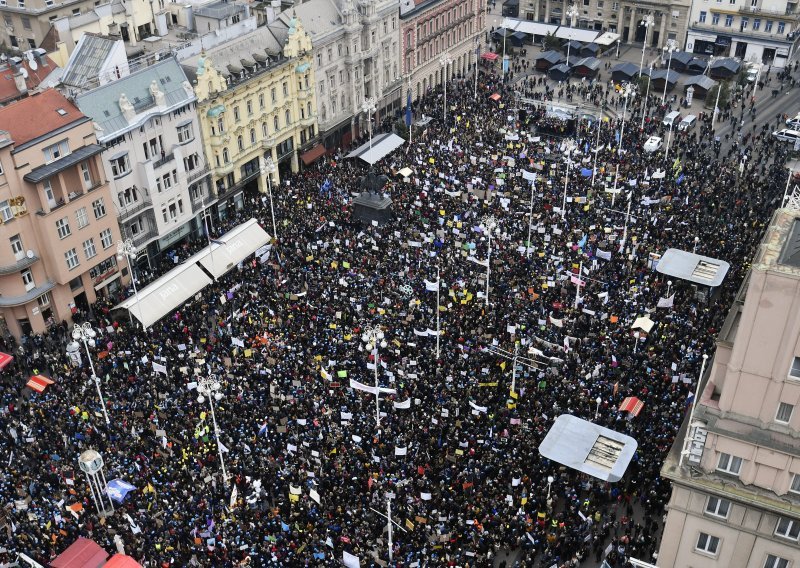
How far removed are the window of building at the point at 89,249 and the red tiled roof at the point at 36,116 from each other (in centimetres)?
860

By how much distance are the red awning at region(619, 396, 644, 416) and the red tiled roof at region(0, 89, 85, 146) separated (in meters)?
41.3

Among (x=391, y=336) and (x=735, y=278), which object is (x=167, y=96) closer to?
(x=391, y=336)

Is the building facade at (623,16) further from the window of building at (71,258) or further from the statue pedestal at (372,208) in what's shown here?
the window of building at (71,258)

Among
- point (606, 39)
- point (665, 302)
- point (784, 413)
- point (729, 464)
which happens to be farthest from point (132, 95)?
point (606, 39)

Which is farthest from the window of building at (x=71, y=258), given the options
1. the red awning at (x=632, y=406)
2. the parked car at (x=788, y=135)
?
the parked car at (x=788, y=135)

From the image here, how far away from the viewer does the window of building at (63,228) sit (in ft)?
192

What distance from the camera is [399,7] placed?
89875 millimetres

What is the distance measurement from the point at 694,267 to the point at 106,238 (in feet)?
144


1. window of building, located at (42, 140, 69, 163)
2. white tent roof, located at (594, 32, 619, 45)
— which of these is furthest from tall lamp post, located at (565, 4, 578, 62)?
window of building, located at (42, 140, 69, 163)

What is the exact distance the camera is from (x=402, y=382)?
5178 cm

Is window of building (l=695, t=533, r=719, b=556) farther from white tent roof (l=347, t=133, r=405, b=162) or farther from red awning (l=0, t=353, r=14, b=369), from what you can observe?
white tent roof (l=347, t=133, r=405, b=162)

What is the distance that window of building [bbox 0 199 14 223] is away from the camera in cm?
5509

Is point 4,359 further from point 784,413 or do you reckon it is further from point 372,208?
point 784,413

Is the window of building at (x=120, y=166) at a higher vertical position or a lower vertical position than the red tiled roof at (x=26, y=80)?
lower
